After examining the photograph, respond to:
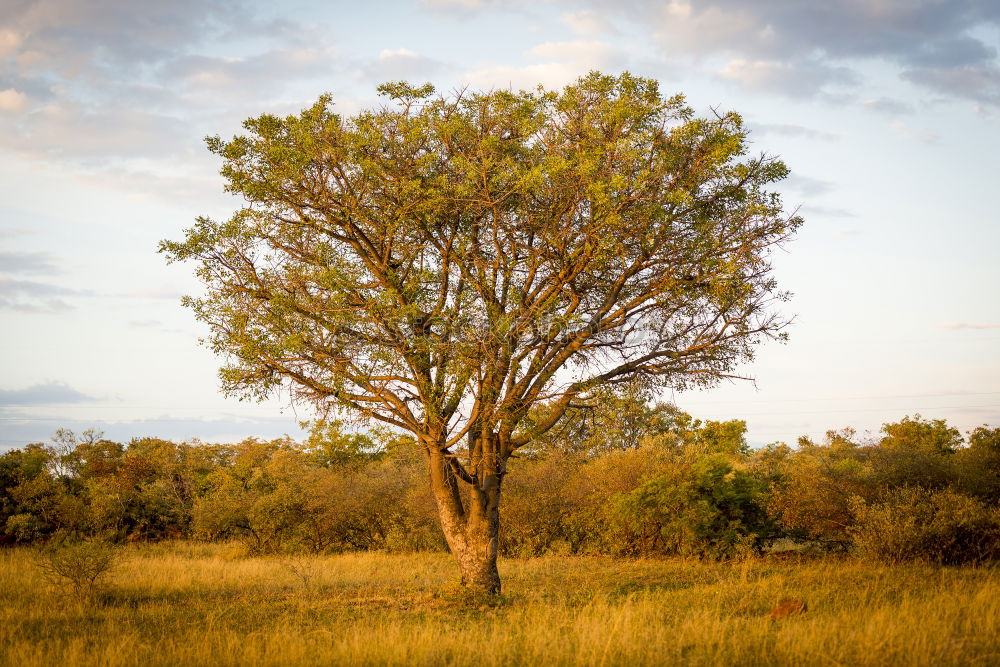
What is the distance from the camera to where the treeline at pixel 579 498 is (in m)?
15.3

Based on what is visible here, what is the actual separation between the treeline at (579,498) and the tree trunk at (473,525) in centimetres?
155

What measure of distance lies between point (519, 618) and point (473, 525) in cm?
328

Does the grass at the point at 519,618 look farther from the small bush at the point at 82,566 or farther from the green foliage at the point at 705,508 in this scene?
the green foliage at the point at 705,508

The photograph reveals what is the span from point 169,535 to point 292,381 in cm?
2043

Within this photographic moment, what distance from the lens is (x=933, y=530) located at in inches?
584

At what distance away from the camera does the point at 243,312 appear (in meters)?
13.3

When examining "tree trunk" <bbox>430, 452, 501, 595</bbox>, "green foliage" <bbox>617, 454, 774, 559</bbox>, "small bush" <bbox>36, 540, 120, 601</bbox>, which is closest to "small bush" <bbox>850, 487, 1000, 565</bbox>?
"green foliage" <bbox>617, 454, 774, 559</bbox>

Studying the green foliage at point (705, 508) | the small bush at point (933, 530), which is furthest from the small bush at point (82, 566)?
the small bush at point (933, 530)

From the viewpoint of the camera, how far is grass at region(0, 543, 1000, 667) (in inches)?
305

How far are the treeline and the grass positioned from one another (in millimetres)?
1494

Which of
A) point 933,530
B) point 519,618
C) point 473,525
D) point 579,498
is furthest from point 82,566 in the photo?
point 933,530

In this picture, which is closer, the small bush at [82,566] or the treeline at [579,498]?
the small bush at [82,566]

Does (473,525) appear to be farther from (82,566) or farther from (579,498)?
(579,498)

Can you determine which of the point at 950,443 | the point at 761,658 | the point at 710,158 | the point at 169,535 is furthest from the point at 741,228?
the point at 950,443
